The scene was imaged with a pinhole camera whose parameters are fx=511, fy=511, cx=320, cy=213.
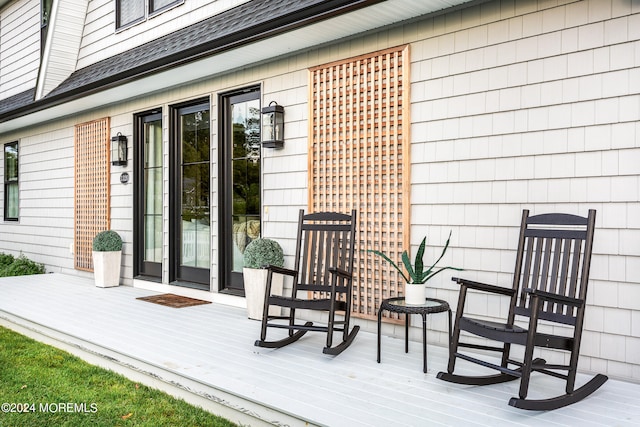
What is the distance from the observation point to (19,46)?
367 inches

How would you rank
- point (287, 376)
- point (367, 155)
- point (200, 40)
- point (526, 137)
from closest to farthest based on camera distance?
1. point (287, 376)
2. point (526, 137)
3. point (367, 155)
4. point (200, 40)

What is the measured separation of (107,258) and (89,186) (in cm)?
144

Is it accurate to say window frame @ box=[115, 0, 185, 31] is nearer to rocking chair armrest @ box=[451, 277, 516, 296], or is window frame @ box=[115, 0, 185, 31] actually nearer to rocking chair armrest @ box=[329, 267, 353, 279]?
rocking chair armrest @ box=[329, 267, 353, 279]

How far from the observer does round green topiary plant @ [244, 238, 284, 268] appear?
451cm

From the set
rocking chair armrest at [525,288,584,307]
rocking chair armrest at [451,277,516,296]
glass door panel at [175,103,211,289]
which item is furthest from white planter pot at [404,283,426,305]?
glass door panel at [175,103,211,289]

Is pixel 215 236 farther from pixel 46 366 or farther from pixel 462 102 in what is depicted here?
pixel 462 102

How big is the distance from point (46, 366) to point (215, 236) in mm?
2126

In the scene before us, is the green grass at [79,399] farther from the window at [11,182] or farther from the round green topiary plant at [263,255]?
the window at [11,182]

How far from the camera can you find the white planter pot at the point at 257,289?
451 cm

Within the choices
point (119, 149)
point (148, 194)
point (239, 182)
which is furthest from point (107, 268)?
point (239, 182)

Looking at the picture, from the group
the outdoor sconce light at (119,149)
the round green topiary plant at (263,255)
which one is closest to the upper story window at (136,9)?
the outdoor sconce light at (119,149)

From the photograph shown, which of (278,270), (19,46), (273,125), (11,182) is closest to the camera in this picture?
(278,270)

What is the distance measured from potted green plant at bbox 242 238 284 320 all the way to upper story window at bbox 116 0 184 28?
3.42 m

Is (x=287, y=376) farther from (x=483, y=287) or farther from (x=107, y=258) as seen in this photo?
(x=107, y=258)
